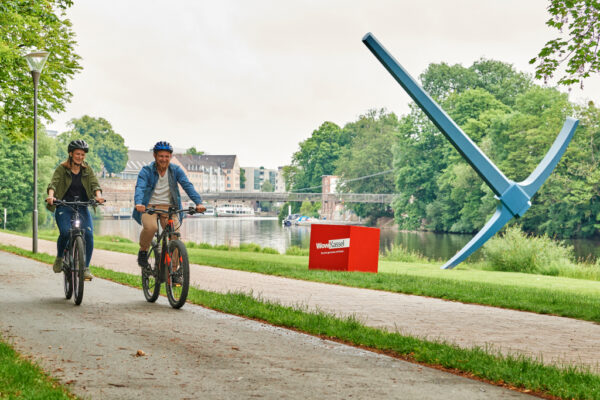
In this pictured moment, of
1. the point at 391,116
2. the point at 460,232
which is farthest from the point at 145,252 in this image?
the point at 391,116

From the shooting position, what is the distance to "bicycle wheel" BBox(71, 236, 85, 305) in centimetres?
802

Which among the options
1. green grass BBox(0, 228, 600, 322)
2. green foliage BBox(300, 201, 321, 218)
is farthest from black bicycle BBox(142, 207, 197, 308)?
green foliage BBox(300, 201, 321, 218)

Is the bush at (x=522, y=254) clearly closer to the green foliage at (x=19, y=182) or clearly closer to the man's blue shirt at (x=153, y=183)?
the man's blue shirt at (x=153, y=183)

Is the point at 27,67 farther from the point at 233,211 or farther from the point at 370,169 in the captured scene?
the point at 233,211

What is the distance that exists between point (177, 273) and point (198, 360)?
8.70 ft

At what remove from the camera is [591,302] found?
31.7ft

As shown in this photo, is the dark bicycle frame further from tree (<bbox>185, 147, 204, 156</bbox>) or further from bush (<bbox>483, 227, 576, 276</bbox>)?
→ tree (<bbox>185, 147, 204, 156</bbox>)

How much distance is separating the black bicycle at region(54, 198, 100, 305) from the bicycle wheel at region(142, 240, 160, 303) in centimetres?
80

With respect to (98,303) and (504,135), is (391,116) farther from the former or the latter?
(98,303)

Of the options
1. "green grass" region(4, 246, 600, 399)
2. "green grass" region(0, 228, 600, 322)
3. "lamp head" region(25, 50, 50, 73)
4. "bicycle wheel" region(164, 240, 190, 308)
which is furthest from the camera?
"lamp head" region(25, 50, 50, 73)

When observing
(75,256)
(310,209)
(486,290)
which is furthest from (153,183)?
(310,209)

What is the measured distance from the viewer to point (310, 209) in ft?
331

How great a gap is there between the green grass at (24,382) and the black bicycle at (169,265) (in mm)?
2663

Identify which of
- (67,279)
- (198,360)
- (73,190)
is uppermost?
(73,190)
